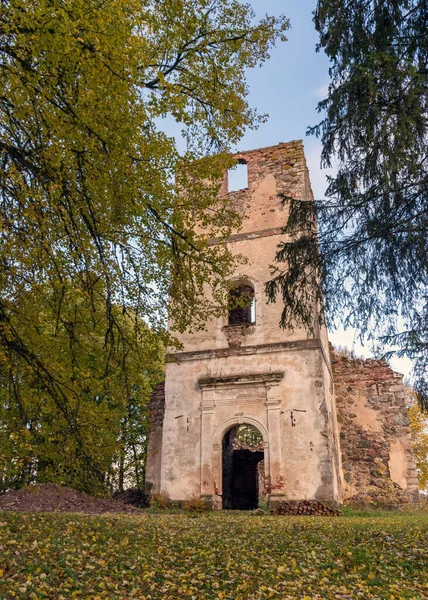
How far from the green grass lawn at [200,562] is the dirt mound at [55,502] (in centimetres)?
351

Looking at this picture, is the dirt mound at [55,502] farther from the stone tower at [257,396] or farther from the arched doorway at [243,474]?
the arched doorway at [243,474]

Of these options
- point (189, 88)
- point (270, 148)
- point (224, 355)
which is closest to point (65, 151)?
point (189, 88)

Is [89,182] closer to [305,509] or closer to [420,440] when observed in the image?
[305,509]

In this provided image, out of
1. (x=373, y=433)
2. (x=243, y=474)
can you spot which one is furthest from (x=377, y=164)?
(x=243, y=474)

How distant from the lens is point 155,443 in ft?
48.7

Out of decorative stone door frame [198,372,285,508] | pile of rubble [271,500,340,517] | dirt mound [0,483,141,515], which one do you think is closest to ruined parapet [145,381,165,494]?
→ decorative stone door frame [198,372,285,508]

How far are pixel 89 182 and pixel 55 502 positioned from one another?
26.2 feet

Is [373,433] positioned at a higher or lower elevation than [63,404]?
higher

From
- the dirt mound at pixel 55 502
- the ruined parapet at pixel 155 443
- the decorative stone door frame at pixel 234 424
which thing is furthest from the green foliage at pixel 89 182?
the ruined parapet at pixel 155 443

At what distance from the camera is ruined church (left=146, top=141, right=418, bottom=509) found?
1237cm

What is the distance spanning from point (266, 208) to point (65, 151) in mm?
9946

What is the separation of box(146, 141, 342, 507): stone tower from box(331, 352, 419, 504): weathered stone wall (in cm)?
99

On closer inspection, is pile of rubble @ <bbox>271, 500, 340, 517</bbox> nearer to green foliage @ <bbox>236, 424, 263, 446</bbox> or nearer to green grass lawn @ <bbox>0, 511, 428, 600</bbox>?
green grass lawn @ <bbox>0, 511, 428, 600</bbox>

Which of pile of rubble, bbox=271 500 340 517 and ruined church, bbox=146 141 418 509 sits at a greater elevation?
ruined church, bbox=146 141 418 509
